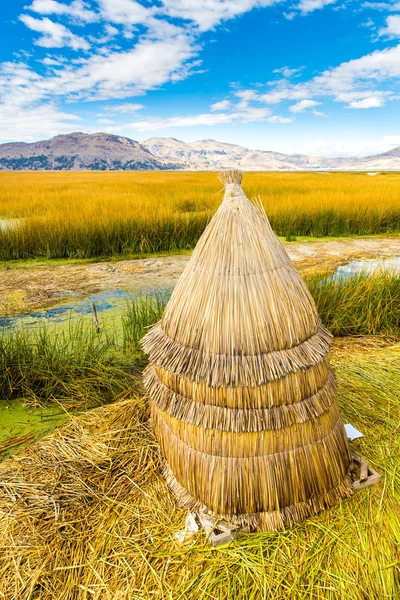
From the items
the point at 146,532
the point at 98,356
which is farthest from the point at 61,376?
the point at 146,532

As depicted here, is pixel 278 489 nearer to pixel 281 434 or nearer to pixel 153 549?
pixel 281 434

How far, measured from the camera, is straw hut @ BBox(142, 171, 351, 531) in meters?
1.42

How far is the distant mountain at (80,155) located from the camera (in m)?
131

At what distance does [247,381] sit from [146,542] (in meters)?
0.82

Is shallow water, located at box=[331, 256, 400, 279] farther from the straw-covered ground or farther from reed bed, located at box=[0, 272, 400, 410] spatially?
the straw-covered ground

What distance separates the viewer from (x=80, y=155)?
154 m

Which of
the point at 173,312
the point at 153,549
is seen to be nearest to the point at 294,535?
the point at 153,549

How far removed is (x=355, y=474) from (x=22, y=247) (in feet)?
21.9

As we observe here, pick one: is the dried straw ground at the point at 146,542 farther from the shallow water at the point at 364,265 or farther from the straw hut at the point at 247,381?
the shallow water at the point at 364,265

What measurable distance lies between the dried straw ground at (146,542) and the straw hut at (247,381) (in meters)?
0.14

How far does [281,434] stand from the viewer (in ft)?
4.82

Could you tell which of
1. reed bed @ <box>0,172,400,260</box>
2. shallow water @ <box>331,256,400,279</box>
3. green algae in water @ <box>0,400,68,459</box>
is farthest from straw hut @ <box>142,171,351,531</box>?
shallow water @ <box>331,256,400,279</box>

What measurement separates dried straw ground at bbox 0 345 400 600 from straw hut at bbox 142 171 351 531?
0.14m

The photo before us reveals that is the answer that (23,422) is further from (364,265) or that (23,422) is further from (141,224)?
(364,265)
